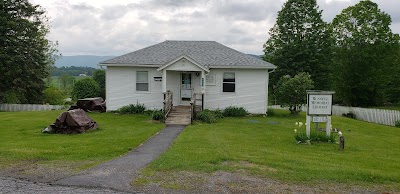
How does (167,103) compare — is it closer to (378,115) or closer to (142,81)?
(142,81)

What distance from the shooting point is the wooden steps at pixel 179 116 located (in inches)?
782

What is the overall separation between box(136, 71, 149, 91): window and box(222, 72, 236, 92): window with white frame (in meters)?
5.02

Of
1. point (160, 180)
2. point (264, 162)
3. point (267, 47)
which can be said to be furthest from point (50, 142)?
point (267, 47)

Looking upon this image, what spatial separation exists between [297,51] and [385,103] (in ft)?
52.3

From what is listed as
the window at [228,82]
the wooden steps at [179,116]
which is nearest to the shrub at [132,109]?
the wooden steps at [179,116]

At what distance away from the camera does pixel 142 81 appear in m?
24.3

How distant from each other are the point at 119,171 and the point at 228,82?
1618cm

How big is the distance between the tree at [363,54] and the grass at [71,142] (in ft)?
86.7

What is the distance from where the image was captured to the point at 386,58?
40094 millimetres

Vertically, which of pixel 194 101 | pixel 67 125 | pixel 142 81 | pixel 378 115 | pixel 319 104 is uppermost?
pixel 142 81

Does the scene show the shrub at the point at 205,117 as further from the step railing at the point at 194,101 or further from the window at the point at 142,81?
the window at the point at 142,81

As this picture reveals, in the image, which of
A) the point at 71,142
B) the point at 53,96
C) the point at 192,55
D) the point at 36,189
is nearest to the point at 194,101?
the point at 192,55

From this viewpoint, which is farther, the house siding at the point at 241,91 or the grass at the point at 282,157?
the house siding at the point at 241,91

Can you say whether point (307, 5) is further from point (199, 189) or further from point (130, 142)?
point (199, 189)
